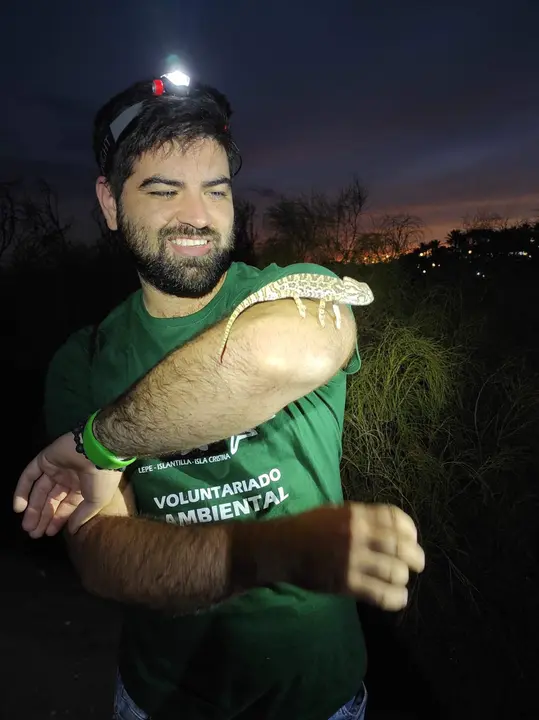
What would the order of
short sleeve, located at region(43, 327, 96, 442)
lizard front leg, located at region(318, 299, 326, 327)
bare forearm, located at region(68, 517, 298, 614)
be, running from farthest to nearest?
short sleeve, located at region(43, 327, 96, 442) < bare forearm, located at region(68, 517, 298, 614) < lizard front leg, located at region(318, 299, 326, 327)

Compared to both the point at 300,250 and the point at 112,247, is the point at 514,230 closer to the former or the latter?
the point at 300,250

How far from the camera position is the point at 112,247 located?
17.8m

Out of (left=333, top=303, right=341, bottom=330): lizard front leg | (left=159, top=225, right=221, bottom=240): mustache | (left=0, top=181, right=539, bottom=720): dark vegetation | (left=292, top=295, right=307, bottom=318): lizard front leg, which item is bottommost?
(left=0, top=181, right=539, bottom=720): dark vegetation

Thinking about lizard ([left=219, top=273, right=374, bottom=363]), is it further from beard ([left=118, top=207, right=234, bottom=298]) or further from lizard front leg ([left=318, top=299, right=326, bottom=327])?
beard ([left=118, top=207, right=234, bottom=298])

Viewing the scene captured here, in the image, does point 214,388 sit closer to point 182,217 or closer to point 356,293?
point 182,217

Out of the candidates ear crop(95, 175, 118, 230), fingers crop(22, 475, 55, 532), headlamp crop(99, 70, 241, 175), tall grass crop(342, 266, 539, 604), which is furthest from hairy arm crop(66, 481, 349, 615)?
tall grass crop(342, 266, 539, 604)

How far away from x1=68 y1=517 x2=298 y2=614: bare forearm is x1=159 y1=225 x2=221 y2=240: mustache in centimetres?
131

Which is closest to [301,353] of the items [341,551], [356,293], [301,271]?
[301,271]

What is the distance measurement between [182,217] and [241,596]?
177cm

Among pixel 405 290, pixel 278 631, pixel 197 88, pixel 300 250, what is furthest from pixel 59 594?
pixel 300 250

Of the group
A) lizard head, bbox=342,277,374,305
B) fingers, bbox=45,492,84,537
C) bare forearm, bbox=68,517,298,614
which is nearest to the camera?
bare forearm, bbox=68,517,298,614

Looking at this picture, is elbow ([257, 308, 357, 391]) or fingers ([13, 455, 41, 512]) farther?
fingers ([13, 455, 41, 512])

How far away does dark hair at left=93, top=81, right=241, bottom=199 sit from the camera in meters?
2.20

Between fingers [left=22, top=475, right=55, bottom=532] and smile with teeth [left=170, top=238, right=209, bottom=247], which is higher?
smile with teeth [left=170, top=238, right=209, bottom=247]
